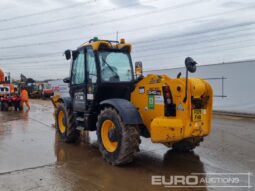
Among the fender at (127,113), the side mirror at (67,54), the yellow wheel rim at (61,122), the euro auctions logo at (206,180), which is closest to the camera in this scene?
the euro auctions logo at (206,180)

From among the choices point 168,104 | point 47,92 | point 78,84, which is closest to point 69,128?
point 78,84

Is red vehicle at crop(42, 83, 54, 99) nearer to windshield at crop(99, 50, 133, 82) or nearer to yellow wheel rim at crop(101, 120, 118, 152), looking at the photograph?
windshield at crop(99, 50, 133, 82)

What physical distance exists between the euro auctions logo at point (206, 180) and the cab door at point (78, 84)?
3031 millimetres

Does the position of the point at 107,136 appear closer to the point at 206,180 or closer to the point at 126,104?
the point at 126,104

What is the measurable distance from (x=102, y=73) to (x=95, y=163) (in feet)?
6.69

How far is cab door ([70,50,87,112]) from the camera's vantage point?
746cm

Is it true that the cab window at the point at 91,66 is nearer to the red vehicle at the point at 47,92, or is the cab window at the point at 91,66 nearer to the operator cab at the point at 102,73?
the operator cab at the point at 102,73

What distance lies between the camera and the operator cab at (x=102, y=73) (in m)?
6.87

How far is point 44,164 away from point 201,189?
3206mm

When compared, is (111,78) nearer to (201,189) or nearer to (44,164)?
(44,164)

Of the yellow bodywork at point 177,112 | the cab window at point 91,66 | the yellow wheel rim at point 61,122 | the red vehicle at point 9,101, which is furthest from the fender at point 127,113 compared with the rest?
the red vehicle at point 9,101

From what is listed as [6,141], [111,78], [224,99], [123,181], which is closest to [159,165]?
[123,181]

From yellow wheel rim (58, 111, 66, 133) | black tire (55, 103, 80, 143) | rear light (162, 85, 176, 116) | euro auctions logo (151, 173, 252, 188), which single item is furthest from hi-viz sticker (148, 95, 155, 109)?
yellow wheel rim (58, 111, 66, 133)

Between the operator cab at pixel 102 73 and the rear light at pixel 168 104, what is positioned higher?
the operator cab at pixel 102 73
